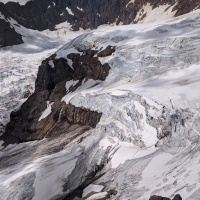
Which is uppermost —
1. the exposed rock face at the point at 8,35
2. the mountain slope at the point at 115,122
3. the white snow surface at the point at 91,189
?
the exposed rock face at the point at 8,35

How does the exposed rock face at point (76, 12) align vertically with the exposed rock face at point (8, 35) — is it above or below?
above

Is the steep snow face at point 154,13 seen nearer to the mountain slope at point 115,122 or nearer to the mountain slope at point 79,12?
the mountain slope at point 79,12

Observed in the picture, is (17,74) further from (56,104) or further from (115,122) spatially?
(115,122)

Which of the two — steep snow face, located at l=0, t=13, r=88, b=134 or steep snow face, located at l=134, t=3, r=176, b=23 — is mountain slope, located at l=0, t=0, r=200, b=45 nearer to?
steep snow face, located at l=134, t=3, r=176, b=23

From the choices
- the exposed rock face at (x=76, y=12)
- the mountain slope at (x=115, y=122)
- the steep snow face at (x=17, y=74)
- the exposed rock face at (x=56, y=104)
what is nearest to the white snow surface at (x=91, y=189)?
the mountain slope at (x=115, y=122)

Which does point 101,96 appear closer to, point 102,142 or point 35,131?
point 102,142
